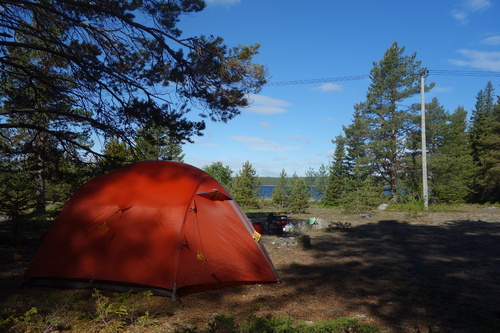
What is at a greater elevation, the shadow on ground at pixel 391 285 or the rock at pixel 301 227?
the rock at pixel 301 227

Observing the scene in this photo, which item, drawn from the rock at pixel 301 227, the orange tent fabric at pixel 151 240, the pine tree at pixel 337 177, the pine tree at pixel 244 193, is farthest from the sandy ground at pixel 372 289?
the pine tree at pixel 337 177

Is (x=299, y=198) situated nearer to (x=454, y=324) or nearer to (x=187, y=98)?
(x=187, y=98)

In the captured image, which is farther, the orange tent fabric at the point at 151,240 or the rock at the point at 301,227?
the rock at the point at 301,227

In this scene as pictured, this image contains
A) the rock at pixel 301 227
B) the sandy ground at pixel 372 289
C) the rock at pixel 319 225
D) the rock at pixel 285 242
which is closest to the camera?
the sandy ground at pixel 372 289

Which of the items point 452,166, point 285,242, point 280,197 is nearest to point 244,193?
point 280,197

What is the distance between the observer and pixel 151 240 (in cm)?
548

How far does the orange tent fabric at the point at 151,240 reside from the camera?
5.36m

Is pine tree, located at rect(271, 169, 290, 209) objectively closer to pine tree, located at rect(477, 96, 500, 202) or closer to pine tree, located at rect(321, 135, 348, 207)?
pine tree, located at rect(321, 135, 348, 207)

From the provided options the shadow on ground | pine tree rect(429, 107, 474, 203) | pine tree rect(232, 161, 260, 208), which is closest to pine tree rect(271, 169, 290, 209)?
pine tree rect(232, 161, 260, 208)

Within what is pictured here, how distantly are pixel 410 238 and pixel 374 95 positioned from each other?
94.1ft

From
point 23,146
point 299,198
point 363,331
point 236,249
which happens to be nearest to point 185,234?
point 236,249

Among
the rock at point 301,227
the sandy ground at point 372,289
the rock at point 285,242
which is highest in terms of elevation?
the rock at point 301,227

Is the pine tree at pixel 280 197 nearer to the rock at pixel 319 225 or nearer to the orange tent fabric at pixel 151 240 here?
the rock at pixel 319 225

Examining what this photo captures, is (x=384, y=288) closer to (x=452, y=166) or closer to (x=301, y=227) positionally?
(x=301, y=227)
